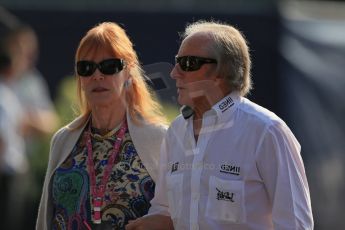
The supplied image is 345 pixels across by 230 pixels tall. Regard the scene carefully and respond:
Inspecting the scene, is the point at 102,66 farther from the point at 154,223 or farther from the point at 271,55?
the point at 271,55

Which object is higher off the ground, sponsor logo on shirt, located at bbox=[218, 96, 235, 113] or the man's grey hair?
the man's grey hair

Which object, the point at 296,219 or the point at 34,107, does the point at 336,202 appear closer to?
the point at 34,107

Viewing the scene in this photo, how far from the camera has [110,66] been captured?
531cm

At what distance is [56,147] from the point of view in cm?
540

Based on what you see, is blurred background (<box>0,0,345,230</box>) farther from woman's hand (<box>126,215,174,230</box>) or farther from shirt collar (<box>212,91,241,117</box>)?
shirt collar (<box>212,91,241,117</box>)

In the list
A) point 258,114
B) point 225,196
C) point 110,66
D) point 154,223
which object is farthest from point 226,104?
point 110,66

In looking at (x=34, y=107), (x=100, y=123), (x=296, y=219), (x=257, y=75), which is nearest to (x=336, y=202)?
(x=257, y=75)

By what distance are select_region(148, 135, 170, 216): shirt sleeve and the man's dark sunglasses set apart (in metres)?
0.46

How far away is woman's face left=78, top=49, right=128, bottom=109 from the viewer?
17.4ft

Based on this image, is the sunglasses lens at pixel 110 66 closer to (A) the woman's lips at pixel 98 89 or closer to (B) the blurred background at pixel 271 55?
(A) the woman's lips at pixel 98 89

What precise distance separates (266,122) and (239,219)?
1.40ft

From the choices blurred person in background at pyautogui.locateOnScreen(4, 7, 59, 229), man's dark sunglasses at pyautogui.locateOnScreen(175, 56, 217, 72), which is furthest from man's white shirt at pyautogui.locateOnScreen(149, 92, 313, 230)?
blurred person in background at pyautogui.locateOnScreen(4, 7, 59, 229)

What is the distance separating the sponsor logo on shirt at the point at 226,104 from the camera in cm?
469

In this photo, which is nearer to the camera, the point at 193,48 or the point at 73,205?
the point at 193,48
